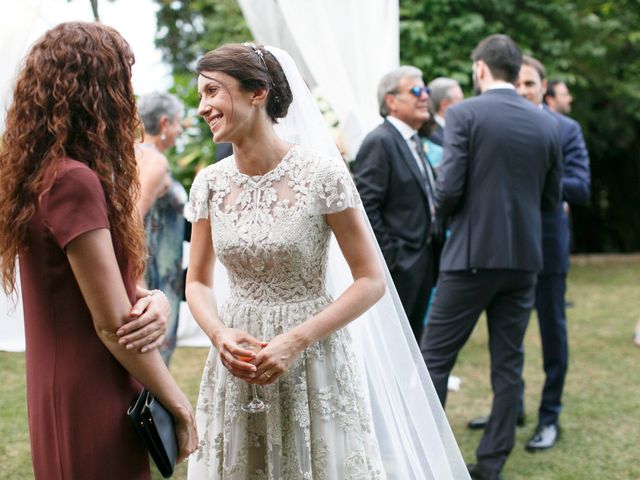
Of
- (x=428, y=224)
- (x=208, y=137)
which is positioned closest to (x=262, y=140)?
(x=428, y=224)

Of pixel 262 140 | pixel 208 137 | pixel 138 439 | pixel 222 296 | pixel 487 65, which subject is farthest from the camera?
pixel 208 137

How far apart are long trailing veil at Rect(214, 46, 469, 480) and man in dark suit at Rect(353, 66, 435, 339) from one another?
5.58 feet

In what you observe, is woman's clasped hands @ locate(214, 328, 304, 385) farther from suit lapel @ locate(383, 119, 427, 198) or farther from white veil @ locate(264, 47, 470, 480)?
suit lapel @ locate(383, 119, 427, 198)

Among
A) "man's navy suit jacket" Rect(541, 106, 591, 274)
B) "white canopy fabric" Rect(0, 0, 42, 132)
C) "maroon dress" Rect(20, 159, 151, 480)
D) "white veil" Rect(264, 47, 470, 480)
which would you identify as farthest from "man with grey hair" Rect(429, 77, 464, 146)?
"maroon dress" Rect(20, 159, 151, 480)

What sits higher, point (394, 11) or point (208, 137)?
point (394, 11)

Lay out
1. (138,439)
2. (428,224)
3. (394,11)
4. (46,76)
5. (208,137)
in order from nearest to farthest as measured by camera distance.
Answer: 1. (46,76)
2. (138,439)
3. (428,224)
4. (394,11)
5. (208,137)

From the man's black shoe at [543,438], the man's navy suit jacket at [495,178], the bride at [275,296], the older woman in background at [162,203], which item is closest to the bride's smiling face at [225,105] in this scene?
the bride at [275,296]

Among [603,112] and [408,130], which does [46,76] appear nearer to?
[408,130]

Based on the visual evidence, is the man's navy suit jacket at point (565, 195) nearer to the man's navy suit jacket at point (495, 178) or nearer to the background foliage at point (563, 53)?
the man's navy suit jacket at point (495, 178)

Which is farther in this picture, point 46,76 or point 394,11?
point 394,11

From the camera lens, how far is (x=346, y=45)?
19.7ft

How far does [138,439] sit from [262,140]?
1.12m

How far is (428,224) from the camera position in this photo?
Result: 495 centimetres

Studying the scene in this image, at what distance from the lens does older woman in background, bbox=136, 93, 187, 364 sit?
4578 mm
